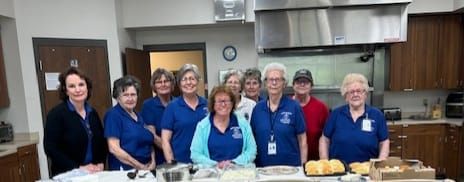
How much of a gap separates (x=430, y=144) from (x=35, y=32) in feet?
16.2

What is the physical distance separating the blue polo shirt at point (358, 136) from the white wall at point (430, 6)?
257 cm

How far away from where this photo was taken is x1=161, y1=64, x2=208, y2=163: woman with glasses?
7.06 feet

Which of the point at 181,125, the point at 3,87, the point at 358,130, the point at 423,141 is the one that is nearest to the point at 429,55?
the point at 423,141

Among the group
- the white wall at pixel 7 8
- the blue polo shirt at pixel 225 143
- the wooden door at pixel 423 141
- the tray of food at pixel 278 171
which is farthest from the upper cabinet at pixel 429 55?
the white wall at pixel 7 8

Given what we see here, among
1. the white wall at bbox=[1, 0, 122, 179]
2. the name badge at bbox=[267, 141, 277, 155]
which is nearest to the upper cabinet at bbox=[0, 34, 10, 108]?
the white wall at bbox=[1, 0, 122, 179]

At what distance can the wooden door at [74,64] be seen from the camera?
3.43m

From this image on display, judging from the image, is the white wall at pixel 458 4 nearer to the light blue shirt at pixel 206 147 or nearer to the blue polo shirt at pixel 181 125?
the light blue shirt at pixel 206 147

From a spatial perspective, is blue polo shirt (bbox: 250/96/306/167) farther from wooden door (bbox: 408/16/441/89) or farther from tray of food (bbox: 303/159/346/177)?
wooden door (bbox: 408/16/441/89)

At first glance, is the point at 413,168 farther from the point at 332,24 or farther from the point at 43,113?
the point at 43,113

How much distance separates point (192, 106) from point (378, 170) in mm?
1272

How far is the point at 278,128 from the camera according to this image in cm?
204

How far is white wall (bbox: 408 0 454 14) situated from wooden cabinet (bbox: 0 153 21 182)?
4.80 m

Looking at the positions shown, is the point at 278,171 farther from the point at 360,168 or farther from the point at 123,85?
the point at 123,85

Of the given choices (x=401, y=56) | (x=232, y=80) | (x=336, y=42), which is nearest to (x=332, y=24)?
(x=336, y=42)
